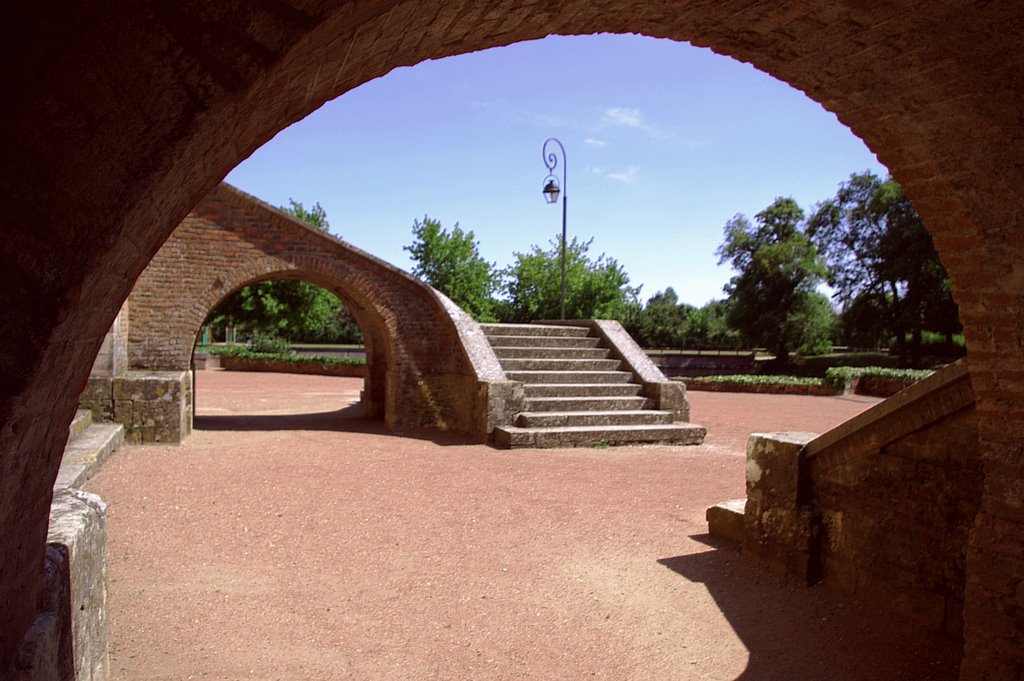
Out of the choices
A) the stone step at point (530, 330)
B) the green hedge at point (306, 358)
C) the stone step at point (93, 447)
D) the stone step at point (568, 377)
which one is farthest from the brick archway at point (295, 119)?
the green hedge at point (306, 358)

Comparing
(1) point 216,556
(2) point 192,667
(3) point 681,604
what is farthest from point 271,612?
(3) point 681,604

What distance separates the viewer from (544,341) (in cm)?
1341

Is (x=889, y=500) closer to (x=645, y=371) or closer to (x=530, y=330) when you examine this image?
(x=645, y=371)

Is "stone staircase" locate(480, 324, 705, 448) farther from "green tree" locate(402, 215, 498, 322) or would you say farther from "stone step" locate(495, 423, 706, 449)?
"green tree" locate(402, 215, 498, 322)

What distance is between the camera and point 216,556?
203 inches

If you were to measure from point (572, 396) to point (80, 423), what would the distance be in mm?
7167

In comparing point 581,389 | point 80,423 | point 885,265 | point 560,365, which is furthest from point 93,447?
point 885,265

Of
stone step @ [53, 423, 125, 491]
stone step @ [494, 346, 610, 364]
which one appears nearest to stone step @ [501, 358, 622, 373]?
stone step @ [494, 346, 610, 364]

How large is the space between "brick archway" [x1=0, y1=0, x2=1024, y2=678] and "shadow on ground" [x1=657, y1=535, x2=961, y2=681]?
460mm

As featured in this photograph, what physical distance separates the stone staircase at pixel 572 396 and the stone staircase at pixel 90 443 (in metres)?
5.15

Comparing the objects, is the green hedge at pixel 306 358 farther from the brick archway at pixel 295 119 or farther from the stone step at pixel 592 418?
the brick archway at pixel 295 119

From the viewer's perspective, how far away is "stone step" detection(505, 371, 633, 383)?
11.8m

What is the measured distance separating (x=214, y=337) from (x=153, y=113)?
Result: 59203 millimetres

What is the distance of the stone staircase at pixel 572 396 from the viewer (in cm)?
1029
